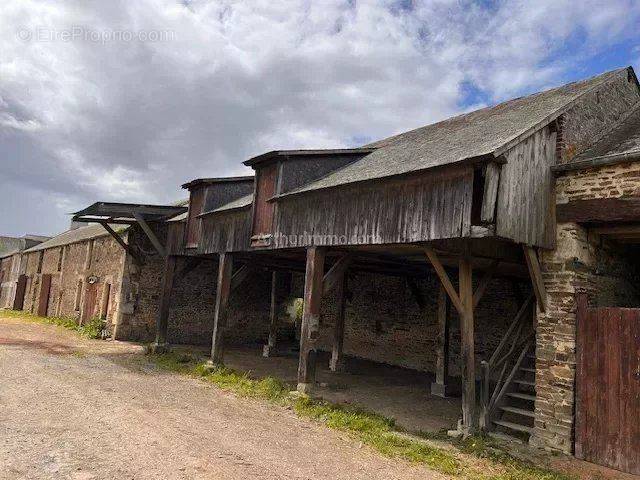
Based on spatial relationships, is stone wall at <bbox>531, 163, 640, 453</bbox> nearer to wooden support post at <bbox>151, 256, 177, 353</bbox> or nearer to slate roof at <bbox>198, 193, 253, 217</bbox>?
slate roof at <bbox>198, 193, 253, 217</bbox>

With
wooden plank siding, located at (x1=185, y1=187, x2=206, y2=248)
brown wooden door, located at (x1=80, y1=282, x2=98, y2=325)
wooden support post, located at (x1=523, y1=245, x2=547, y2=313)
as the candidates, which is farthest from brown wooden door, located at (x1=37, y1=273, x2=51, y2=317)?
wooden support post, located at (x1=523, y1=245, x2=547, y2=313)

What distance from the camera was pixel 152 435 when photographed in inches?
238

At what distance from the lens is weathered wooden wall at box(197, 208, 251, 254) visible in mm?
12039

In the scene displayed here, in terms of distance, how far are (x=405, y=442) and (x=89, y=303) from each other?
16.8 meters

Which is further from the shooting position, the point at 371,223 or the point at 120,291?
the point at 120,291

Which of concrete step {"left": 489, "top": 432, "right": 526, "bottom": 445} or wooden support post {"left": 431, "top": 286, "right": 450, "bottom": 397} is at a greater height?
wooden support post {"left": 431, "top": 286, "right": 450, "bottom": 397}

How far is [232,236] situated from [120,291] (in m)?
6.71

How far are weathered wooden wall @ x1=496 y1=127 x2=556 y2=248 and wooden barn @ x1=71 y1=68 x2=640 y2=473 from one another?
0.09 feet

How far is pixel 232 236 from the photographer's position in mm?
12453

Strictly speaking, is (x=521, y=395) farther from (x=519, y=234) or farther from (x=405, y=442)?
(x=519, y=234)

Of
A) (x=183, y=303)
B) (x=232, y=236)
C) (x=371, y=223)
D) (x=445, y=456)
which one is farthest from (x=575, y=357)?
(x=183, y=303)

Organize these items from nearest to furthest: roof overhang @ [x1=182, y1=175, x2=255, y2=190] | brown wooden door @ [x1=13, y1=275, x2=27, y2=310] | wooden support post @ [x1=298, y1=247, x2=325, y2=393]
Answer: wooden support post @ [x1=298, y1=247, x2=325, y2=393] → roof overhang @ [x1=182, y1=175, x2=255, y2=190] → brown wooden door @ [x1=13, y1=275, x2=27, y2=310]

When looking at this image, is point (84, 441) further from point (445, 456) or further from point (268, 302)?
point (268, 302)

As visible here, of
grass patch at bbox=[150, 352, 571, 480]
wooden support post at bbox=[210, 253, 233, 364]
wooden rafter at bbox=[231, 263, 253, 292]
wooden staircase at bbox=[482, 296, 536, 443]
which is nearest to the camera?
grass patch at bbox=[150, 352, 571, 480]
